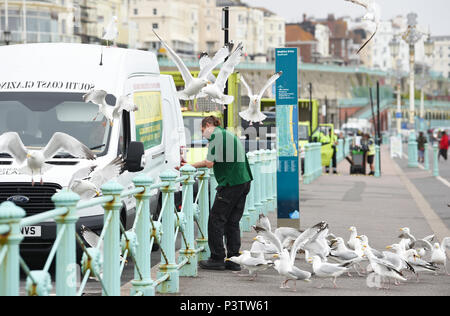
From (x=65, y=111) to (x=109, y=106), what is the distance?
2.27 ft

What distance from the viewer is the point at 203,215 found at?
37.9 ft

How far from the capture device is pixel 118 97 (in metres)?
11.3

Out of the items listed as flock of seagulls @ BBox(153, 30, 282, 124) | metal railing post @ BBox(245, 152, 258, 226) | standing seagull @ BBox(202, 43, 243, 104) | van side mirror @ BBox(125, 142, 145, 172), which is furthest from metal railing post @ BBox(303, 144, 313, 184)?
van side mirror @ BBox(125, 142, 145, 172)

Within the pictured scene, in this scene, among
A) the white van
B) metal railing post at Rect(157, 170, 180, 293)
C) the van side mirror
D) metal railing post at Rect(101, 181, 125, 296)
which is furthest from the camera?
the van side mirror

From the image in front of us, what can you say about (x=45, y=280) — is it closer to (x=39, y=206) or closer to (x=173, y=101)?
(x=39, y=206)

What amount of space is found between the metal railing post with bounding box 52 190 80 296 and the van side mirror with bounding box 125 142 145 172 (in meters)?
5.22

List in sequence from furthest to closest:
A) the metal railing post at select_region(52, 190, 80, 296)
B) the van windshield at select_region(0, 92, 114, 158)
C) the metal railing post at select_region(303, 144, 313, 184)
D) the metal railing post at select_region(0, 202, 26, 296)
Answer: the metal railing post at select_region(303, 144, 313, 184) < the van windshield at select_region(0, 92, 114, 158) < the metal railing post at select_region(52, 190, 80, 296) < the metal railing post at select_region(0, 202, 26, 296)

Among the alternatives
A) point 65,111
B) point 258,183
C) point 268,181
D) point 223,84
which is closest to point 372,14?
point 223,84

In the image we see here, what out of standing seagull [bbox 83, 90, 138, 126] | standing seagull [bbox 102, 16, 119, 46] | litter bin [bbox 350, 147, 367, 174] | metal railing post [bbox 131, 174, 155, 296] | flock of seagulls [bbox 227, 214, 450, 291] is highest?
standing seagull [bbox 102, 16, 119, 46]

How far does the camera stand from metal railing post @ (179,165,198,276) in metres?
10.4

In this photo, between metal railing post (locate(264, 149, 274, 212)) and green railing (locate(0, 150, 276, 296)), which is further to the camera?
metal railing post (locate(264, 149, 274, 212))

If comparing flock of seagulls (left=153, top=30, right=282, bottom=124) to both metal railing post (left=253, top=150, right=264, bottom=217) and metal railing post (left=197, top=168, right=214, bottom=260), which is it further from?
metal railing post (left=253, top=150, right=264, bottom=217)
